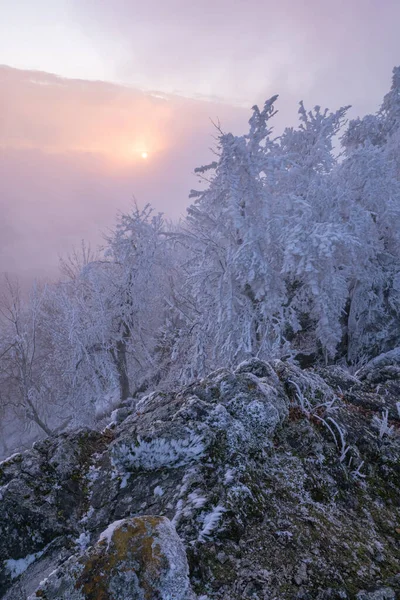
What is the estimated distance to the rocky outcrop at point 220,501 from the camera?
1984 mm

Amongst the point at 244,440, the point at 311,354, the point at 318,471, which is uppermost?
the point at 244,440

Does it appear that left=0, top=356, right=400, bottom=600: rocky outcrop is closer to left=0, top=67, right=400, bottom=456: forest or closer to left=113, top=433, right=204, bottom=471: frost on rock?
left=113, top=433, right=204, bottom=471: frost on rock

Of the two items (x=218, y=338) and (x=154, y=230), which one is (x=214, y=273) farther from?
(x=154, y=230)

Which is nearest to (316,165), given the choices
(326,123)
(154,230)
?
(326,123)

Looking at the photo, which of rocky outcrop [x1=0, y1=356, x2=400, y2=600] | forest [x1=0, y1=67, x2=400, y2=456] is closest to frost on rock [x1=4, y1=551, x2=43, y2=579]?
rocky outcrop [x1=0, y1=356, x2=400, y2=600]

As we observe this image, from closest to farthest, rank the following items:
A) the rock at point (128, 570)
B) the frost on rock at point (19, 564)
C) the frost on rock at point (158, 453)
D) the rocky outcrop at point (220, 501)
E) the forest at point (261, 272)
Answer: the rock at point (128, 570)
the rocky outcrop at point (220, 501)
the frost on rock at point (19, 564)
the frost on rock at point (158, 453)
the forest at point (261, 272)

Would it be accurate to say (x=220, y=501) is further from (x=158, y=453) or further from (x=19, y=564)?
(x=19, y=564)

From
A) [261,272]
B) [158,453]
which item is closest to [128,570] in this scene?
[158,453]

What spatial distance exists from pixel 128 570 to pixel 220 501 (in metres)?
0.94

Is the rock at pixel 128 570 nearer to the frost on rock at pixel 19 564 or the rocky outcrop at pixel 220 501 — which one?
the rocky outcrop at pixel 220 501

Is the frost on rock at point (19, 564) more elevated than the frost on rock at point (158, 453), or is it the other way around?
the frost on rock at point (158, 453)

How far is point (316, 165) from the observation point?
14.6 m

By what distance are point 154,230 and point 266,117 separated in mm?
10599

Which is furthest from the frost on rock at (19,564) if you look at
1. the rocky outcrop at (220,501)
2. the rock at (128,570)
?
the rock at (128,570)
